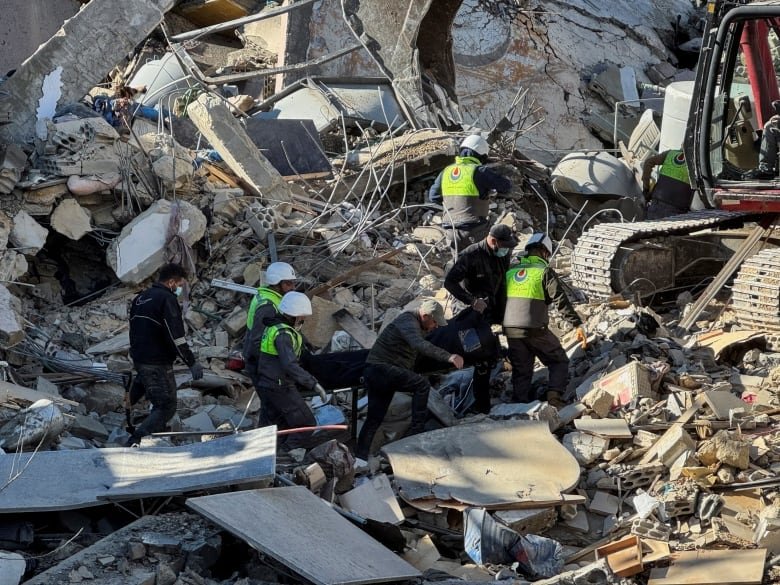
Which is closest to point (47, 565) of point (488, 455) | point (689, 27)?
point (488, 455)

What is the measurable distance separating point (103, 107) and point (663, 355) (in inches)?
246

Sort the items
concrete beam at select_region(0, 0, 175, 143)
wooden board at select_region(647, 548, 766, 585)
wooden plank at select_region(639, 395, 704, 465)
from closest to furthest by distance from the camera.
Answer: wooden board at select_region(647, 548, 766, 585) → wooden plank at select_region(639, 395, 704, 465) → concrete beam at select_region(0, 0, 175, 143)

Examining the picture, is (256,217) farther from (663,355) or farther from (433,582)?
(433,582)

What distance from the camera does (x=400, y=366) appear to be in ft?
26.9

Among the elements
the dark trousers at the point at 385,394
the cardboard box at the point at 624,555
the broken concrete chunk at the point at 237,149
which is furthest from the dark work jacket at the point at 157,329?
the broken concrete chunk at the point at 237,149

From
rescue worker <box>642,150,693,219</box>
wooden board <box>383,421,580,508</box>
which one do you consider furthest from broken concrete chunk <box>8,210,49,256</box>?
rescue worker <box>642,150,693,219</box>

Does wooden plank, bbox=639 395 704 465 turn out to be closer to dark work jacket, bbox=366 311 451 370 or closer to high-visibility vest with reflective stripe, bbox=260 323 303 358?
dark work jacket, bbox=366 311 451 370

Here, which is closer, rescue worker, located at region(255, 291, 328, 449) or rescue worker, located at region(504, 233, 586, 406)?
rescue worker, located at region(255, 291, 328, 449)

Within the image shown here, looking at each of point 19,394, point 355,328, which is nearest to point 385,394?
point 355,328

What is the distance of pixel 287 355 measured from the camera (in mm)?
7699

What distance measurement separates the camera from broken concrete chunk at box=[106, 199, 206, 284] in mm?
10453

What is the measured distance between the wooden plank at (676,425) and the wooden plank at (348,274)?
3551 millimetres

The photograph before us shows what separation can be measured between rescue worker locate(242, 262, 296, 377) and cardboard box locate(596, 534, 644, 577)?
2.67m

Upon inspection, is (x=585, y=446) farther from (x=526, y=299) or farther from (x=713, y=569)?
(x=713, y=569)
